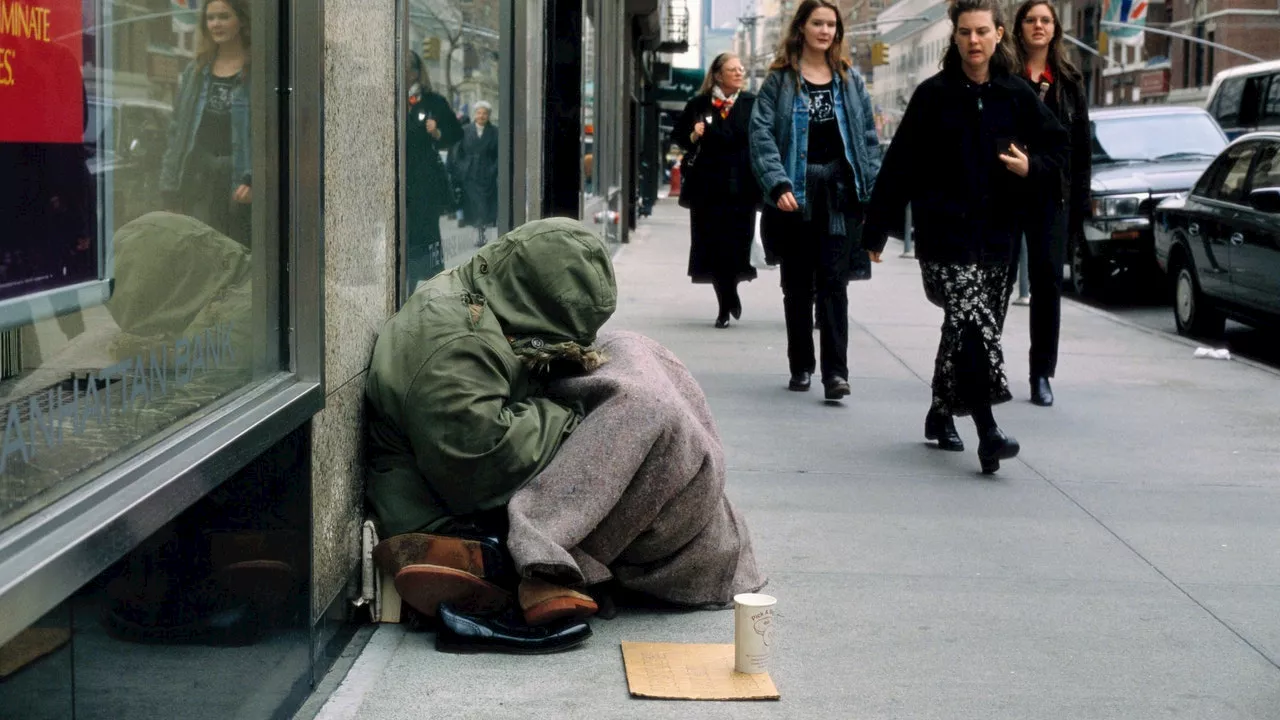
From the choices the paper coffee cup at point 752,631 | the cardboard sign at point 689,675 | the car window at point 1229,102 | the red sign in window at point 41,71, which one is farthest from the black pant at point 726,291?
the car window at point 1229,102

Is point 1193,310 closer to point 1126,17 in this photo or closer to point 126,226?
point 126,226

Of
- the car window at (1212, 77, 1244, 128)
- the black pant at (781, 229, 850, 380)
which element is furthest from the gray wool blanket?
the car window at (1212, 77, 1244, 128)

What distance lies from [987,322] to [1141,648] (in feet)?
7.41

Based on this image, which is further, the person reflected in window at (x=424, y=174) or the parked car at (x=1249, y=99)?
the parked car at (x=1249, y=99)

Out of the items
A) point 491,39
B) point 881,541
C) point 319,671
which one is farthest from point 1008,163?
point 319,671

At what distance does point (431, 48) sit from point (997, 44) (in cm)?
226

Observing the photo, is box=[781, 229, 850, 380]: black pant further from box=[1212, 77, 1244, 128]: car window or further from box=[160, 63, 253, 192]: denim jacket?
box=[1212, 77, 1244, 128]: car window

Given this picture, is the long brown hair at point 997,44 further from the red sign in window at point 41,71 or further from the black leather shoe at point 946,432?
the red sign in window at point 41,71

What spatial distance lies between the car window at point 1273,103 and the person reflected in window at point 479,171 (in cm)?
1377

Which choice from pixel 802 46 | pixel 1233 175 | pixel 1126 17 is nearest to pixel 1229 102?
pixel 1233 175

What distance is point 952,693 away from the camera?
3.84m

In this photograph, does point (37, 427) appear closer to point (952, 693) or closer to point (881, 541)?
point (952, 693)

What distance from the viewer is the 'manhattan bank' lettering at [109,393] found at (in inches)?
86.7

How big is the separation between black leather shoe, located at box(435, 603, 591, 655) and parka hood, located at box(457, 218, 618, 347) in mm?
741
